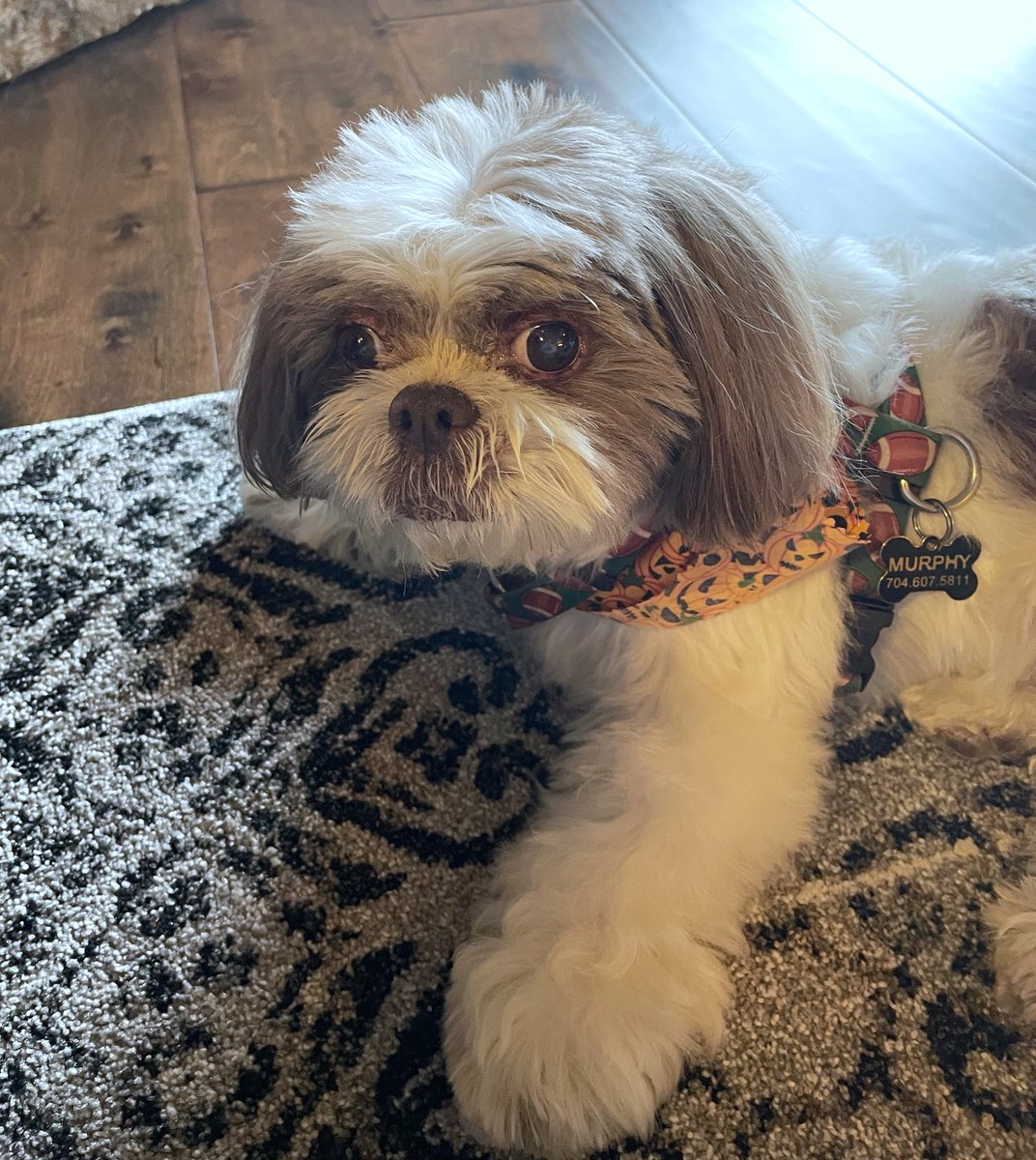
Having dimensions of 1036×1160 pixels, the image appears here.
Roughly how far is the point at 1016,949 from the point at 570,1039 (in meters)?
0.50

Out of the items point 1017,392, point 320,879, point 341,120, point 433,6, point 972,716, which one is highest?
point 1017,392

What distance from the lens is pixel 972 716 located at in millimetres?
1166

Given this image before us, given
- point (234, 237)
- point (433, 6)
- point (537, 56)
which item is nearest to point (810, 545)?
point (234, 237)

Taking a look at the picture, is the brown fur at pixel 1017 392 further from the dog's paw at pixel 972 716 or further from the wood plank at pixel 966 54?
the wood plank at pixel 966 54

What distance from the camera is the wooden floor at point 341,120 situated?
5.95 feet

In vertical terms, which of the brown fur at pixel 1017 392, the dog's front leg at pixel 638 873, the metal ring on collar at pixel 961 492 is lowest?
the dog's front leg at pixel 638 873

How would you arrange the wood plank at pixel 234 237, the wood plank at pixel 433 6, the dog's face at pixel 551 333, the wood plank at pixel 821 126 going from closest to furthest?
the dog's face at pixel 551 333
the wood plank at pixel 234 237
the wood plank at pixel 821 126
the wood plank at pixel 433 6

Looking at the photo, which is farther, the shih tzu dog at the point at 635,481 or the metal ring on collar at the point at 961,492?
the metal ring on collar at the point at 961,492

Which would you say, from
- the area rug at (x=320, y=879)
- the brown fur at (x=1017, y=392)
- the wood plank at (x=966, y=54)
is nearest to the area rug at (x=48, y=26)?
the area rug at (x=320, y=879)

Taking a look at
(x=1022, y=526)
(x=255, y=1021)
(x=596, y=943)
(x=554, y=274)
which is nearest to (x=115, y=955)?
(x=255, y=1021)

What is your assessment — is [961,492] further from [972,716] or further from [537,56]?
[537,56]

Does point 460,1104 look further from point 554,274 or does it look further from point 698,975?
point 554,274

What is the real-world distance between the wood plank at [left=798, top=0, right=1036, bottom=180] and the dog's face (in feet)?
5.63

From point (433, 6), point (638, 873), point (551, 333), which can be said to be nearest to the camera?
point (551, 333)
